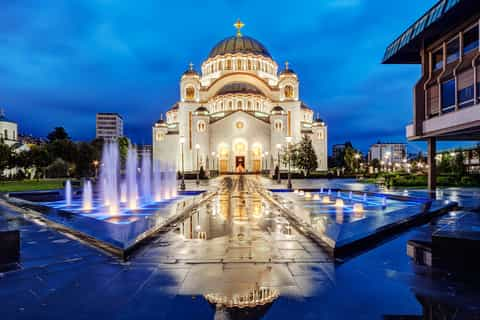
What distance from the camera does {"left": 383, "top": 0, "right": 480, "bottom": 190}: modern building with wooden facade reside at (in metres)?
17.1

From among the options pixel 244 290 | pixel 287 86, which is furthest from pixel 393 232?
pixel 287 86

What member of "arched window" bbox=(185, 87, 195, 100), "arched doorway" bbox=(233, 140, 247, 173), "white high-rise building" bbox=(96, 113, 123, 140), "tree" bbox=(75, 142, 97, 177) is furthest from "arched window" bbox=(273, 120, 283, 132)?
"white high-rise building" bbox=(96, 113, 123, 140)

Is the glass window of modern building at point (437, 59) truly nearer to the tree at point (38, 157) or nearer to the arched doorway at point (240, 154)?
the arched doorway at point (240, 154)

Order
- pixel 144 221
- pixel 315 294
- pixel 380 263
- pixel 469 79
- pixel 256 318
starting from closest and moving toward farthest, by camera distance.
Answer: pixel 256 318 → pixel 315 294 → pixel 380 263 → pixel 144 221 → pixel 469 79

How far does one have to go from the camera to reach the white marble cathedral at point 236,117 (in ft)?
206

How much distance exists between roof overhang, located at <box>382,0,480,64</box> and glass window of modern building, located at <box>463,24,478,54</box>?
0.70m

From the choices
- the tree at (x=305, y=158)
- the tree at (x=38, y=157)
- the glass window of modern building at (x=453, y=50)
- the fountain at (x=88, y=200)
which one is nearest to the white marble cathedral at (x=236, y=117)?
the tree at (x=305, y=158)

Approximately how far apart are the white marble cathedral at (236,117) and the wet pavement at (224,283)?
52952 mm

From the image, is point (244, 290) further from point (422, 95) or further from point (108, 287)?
point (422, 95)

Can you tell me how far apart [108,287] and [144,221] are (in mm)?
4503

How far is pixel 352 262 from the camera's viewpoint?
5.85 metres

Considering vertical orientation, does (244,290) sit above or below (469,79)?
below

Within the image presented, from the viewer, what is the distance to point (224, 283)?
189 inches

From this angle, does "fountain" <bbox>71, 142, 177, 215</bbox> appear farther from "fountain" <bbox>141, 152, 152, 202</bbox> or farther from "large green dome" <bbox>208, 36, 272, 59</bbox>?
"large green dome" <bbox>208, 36, 272, 59</bbox>
